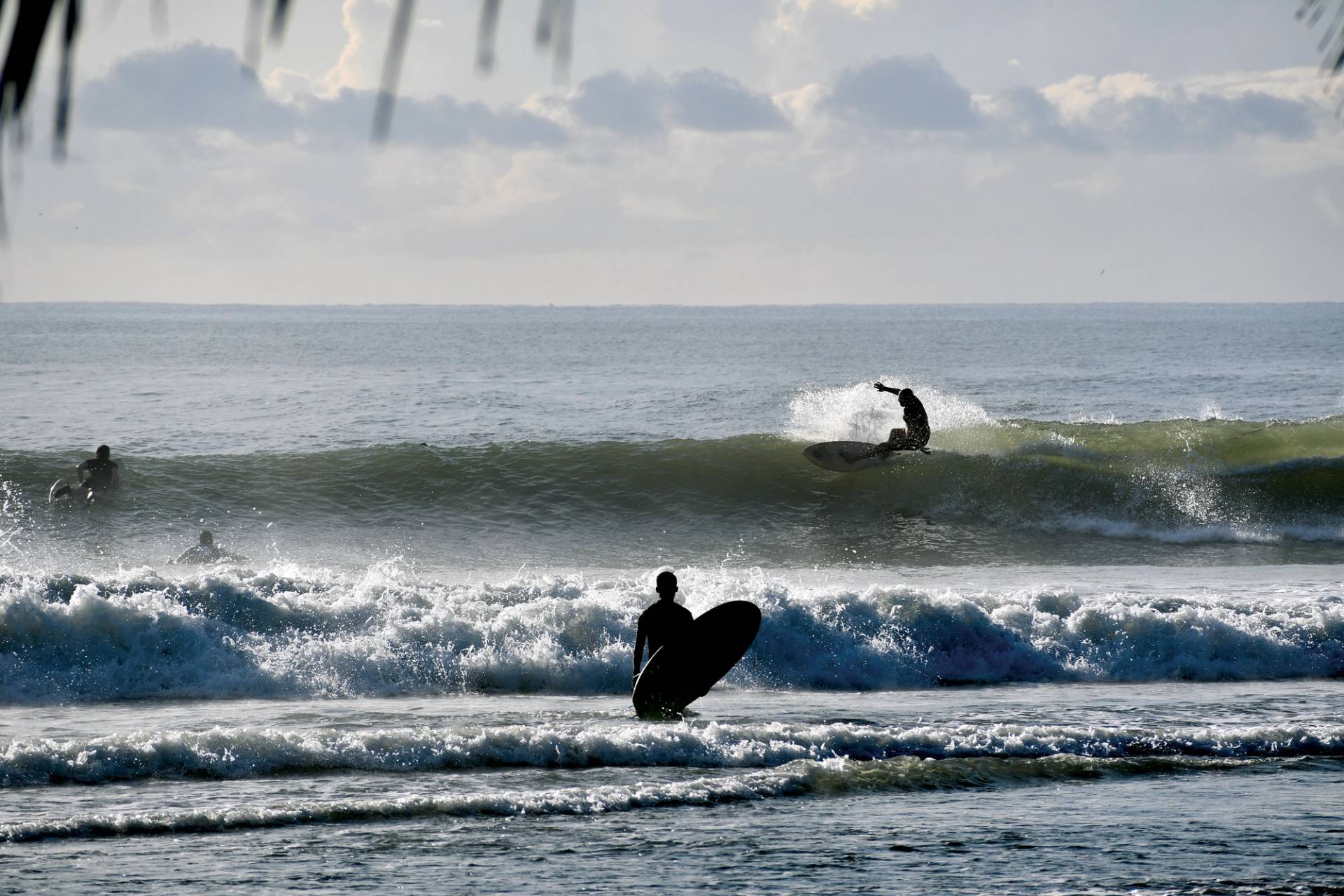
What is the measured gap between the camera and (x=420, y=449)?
91.9 feet

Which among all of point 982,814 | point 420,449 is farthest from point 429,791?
point 420,449

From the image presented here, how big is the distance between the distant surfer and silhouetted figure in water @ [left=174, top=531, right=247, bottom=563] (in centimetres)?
483

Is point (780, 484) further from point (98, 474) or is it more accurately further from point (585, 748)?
point (585, 748)

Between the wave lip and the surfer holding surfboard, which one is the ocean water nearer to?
the wave lip

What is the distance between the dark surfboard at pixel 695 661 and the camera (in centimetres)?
1031

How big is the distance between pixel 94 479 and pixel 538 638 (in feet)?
42.7

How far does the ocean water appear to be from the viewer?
715 cm

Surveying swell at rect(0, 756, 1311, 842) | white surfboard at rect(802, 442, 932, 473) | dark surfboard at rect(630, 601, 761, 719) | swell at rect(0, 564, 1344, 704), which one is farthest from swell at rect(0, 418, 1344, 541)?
swell at rect(0, 756, 1311, 842)

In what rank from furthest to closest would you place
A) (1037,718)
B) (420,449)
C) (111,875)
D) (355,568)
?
(420,449)
(355,568)
(1037,718)
(111,875)

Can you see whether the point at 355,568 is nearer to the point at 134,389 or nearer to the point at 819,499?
the point at 819,499

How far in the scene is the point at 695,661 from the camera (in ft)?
35.3

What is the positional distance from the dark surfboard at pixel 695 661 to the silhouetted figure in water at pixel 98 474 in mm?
15224

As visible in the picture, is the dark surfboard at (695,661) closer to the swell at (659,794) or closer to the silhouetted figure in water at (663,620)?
the silhouetted figure in water at (663,620)

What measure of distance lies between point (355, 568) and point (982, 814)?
1323 centimetres
